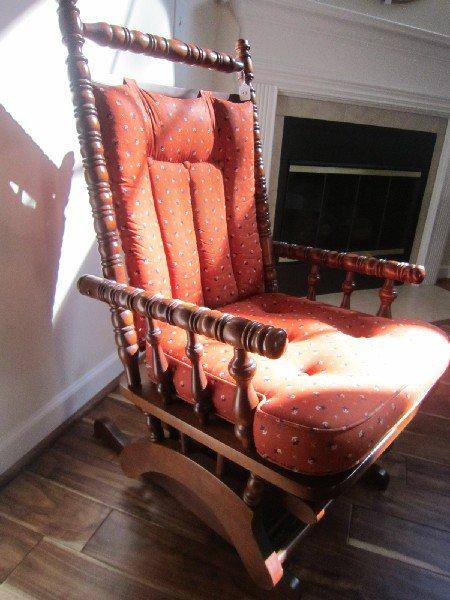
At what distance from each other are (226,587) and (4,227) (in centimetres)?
95

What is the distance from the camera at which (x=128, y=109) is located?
37.2 inches

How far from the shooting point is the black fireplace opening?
84.4 inches

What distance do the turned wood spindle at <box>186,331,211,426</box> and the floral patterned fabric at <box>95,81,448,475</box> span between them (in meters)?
0.02

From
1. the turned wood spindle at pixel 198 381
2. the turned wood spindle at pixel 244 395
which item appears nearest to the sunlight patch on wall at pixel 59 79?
the turned wood spindle at pixel 198 381

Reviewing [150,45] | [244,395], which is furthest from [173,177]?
[244,395]

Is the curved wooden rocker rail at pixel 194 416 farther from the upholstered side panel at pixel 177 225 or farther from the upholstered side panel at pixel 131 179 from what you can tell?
the upholstered side panel at pixel 177 225

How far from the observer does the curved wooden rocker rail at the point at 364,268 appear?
3.47ft

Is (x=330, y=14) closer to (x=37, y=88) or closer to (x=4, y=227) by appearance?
(x=37, y=88)

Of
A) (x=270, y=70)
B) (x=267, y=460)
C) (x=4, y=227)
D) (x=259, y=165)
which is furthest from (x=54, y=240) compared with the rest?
(x=270, y=70)

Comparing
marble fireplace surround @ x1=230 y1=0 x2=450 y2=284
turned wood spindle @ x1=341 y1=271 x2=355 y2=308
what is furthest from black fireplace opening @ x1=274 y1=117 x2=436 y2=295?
turned wood spindle @ x1=341 y1=271 x2=355 y2=308

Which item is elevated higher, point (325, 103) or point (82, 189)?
point (325, 103)

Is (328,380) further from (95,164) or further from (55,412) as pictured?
(55,412)

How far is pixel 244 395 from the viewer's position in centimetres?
70

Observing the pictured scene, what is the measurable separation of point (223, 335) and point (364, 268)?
64cm
